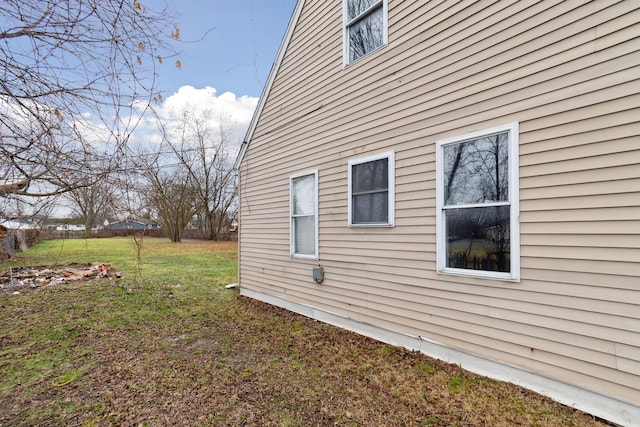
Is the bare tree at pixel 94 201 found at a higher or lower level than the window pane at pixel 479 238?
higher

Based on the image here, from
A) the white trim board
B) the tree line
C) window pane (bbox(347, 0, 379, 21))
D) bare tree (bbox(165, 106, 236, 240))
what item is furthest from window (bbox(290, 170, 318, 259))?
bare tree (bbox(165, 106, 236, 240))

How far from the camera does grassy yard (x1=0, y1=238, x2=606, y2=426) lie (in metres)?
2.55

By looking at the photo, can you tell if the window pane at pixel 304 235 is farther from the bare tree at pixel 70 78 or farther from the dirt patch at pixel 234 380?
the bare tree at pixel 70 78

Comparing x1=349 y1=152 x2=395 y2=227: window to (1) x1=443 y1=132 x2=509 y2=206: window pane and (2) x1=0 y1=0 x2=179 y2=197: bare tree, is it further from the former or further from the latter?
(2) x1=0 y1=0 x2=179 y2=197: bare tree

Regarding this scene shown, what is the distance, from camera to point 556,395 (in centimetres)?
262

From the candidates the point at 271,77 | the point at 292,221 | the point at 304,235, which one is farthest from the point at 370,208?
the point at 271,77

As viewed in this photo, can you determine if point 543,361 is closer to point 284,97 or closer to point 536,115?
point 536,115

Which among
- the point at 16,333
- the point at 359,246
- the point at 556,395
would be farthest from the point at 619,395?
the point at 16,333

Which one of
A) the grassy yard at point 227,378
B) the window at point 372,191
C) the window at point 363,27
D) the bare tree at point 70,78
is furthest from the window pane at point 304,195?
the bare tree at point 70,78

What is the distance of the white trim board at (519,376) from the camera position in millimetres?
2338

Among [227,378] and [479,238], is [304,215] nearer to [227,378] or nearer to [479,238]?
[227,378]

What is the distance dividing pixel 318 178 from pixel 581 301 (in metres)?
3.51

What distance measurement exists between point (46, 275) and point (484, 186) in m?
11.3

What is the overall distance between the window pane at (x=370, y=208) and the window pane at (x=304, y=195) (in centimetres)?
97
